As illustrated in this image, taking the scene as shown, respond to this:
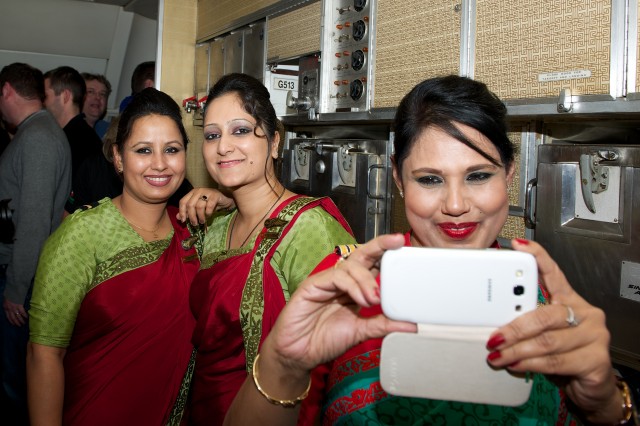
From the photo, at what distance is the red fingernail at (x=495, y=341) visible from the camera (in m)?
0.74

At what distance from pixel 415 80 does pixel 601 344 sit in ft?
4.86

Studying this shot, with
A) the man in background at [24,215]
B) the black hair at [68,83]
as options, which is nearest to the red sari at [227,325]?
the man in background at [24,215]

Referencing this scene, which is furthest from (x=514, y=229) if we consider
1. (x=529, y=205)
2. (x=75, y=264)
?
(x=75, y=264)

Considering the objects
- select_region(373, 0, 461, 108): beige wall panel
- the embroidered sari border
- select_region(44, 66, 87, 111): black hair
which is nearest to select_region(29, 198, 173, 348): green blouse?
the embroidered sari border

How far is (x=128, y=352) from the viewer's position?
177cm

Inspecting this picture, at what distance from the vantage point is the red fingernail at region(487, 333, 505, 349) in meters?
0.74

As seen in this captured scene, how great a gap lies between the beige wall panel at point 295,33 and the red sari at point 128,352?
4.58ft

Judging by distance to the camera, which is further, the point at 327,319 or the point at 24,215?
the point at 24,215

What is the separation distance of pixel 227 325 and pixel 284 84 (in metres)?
1.92

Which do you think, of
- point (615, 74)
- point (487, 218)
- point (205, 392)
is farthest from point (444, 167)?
point (205, 392)

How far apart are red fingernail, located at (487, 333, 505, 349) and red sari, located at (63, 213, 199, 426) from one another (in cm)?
127

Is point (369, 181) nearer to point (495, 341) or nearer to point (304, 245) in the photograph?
point (304, 245)

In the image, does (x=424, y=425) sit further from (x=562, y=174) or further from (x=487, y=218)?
(x=562, y=174)

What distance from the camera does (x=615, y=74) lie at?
143 centimetres
